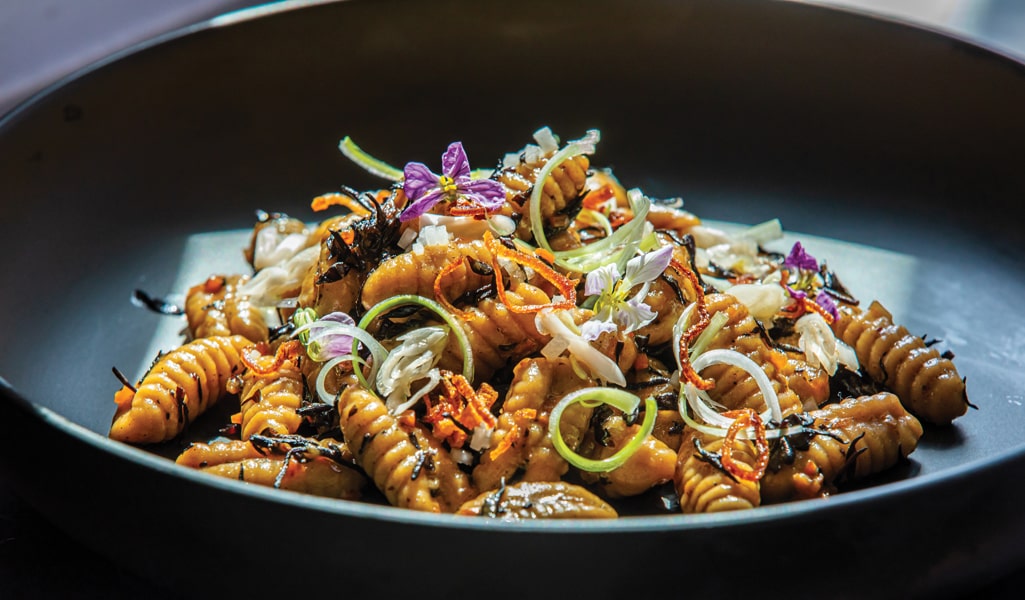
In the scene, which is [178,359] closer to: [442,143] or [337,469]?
[337,469]

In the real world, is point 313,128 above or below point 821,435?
above

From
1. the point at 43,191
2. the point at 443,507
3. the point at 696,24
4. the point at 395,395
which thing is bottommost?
the point at 443,507

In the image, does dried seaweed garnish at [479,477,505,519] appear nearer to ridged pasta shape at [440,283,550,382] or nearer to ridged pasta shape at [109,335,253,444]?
ridged pasta shape at [440,283,550,382]

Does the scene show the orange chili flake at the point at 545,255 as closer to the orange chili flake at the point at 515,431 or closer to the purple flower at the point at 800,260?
the orange chili flake at the point at 515,431

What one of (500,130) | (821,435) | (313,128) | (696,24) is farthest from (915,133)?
(313,128)

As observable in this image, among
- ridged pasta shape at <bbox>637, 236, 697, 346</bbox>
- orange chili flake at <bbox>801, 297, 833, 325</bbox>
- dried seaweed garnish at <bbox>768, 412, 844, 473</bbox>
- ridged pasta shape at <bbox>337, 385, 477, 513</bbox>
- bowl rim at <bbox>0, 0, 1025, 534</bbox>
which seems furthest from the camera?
orange chili flake at <bbox>801, 297, 833, 325</bbox>

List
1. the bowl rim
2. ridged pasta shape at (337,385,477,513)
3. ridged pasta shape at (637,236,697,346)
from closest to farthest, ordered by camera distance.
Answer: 1. the bowl rim
2. ridged pasta shape at (337,385,477,513)
3. ridged pasta shape at (637,236,697,346)

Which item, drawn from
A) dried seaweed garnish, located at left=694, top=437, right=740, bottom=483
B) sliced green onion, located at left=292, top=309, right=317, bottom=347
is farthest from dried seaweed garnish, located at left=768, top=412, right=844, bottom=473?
sliced green onion, located at left=292, top=309, right=317, bottom=347
